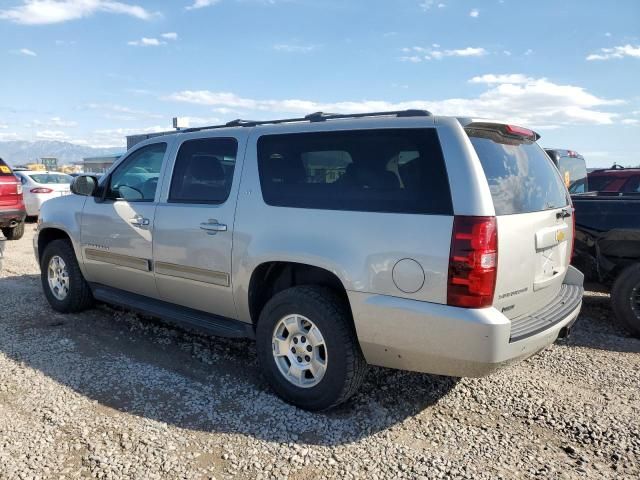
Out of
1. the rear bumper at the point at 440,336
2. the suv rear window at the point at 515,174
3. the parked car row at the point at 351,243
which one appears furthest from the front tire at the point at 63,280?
the suv rear window at the point at 515,174

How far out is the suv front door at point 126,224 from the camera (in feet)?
14.3

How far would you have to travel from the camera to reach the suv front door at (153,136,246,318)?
3.75 meters

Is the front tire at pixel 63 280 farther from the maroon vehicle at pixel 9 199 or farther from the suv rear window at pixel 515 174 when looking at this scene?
the maroon vehicle at pixel 9 199

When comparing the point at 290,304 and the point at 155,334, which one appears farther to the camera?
the point at 155,334

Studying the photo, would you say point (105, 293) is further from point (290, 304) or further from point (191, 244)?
point (290, 304)

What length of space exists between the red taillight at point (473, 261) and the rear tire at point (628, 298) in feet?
10.0

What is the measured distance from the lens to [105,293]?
4879 mm

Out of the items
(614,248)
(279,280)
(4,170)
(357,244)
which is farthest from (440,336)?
(4,170)

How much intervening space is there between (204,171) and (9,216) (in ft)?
24.7

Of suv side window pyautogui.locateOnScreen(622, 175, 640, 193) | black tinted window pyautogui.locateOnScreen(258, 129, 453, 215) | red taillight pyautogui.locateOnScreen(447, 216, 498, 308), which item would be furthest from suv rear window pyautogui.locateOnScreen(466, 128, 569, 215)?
suv side window pyautogui.locateOnScreen(622, 175, 640, 193)

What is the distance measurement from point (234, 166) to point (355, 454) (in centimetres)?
219

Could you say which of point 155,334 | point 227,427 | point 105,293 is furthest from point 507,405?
point 105,293

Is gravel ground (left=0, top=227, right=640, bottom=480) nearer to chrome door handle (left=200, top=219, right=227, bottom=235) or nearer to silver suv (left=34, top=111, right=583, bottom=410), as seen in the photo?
silver suv (left=34, top=111, right=583, bottom=410)

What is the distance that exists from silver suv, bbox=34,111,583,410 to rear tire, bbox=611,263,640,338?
4.56 ft
